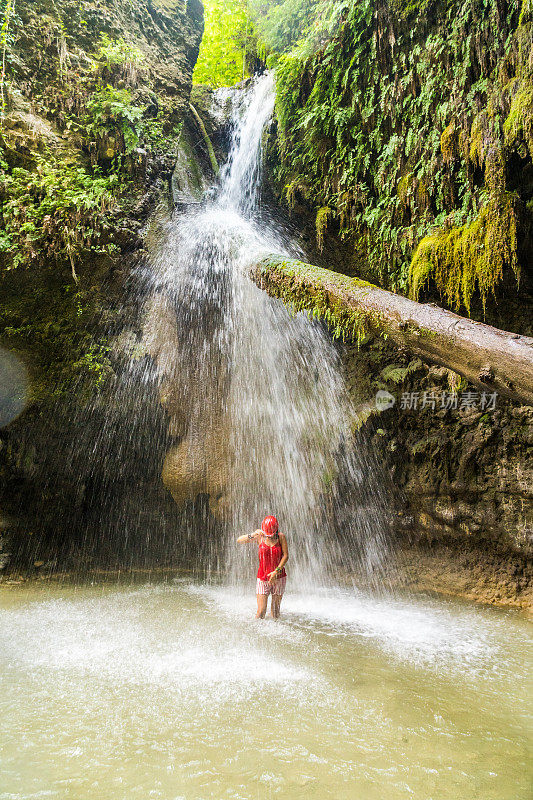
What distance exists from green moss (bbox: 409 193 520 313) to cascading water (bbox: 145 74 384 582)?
8.34ft

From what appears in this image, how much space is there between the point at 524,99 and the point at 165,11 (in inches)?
381

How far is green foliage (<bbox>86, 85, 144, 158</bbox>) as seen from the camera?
8.23 m

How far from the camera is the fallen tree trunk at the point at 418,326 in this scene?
3500 millimetres

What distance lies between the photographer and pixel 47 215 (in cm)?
745

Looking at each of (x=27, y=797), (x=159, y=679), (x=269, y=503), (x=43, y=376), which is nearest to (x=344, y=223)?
(x=269, y=503)

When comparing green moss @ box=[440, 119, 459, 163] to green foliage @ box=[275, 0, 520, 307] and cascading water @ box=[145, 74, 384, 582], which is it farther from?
cascading water @ box=[145, 74, 384, 582]

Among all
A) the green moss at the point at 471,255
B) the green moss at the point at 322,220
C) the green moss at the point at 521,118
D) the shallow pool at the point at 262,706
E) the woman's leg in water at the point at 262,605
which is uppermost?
the green moss at the point at 322,220

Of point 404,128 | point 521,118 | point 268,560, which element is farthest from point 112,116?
point 268,560

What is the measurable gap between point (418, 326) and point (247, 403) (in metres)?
4.65

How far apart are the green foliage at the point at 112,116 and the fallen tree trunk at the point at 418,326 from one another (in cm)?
473

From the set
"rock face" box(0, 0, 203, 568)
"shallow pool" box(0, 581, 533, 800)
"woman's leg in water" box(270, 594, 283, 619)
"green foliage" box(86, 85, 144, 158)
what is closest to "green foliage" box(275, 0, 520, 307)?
"green foliage" box(86, 85, 144, 158)

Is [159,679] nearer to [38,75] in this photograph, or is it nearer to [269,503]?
[269,503]

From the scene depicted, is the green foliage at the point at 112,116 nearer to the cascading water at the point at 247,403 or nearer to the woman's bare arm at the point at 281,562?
the cascading water at the point at 247,403

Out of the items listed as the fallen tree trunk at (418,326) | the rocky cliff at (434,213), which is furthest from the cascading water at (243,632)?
the fallen tree trunk at (418,326)
